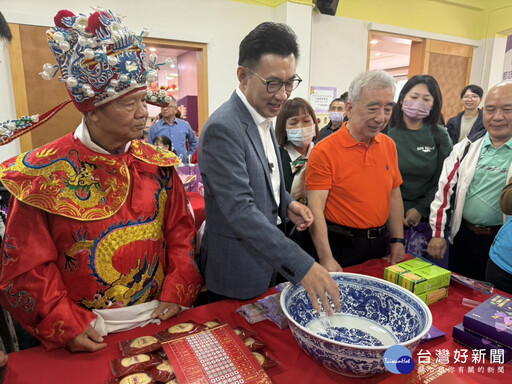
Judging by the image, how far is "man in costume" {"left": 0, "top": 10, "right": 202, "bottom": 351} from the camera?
2.95 ft

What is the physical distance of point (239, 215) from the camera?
3.16 feet

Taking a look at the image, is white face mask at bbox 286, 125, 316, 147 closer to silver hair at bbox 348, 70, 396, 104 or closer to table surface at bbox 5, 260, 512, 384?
silver hair at bbox 348, 70, 396, 104

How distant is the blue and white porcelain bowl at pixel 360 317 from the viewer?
2.62 ft

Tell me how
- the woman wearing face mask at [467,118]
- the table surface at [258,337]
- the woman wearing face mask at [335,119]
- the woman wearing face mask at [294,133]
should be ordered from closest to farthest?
1. the table surface at [258,337]
2. the woman wearing face mask at [294,133]
3. the woman wearing face mask at [335,119]
4. the woman wearing face mask at [467,118]

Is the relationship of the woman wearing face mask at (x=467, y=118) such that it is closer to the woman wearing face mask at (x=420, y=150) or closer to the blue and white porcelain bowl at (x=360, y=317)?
the woman wearing face mask at (x=420, y=150)

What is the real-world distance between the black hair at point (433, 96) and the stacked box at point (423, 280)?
128 cm

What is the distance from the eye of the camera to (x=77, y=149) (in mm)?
1007

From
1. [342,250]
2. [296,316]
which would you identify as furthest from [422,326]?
[342,250]

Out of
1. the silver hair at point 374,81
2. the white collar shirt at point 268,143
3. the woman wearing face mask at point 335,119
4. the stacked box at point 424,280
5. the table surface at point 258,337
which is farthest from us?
the woman wearing face mask at point 335,119

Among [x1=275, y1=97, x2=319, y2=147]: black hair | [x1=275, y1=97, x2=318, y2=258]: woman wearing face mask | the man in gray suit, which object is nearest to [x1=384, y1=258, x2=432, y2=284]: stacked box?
the man in gray suit

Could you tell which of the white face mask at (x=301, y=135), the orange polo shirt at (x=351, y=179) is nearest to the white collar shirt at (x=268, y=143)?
the orange polo shirt at (x=351, y=179)

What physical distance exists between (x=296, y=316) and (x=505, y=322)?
54 cm

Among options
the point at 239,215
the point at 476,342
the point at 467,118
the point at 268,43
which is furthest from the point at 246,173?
the point at 467,118

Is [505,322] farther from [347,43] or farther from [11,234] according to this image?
[347,43]
